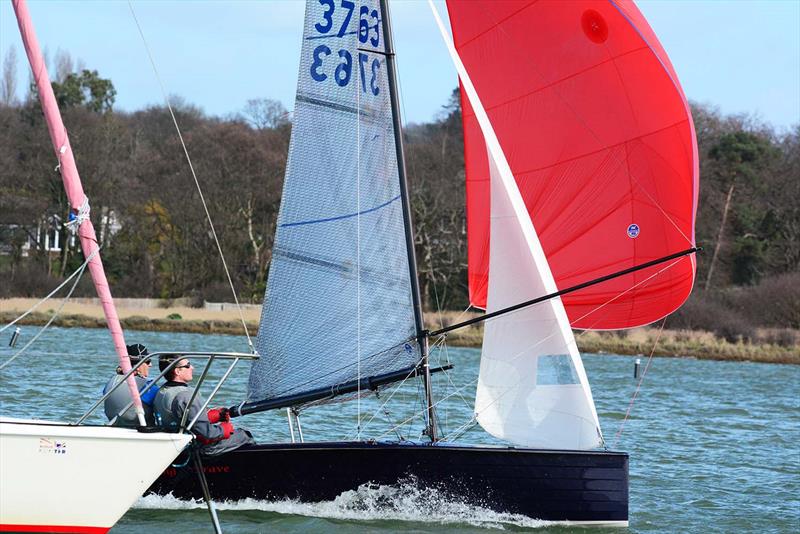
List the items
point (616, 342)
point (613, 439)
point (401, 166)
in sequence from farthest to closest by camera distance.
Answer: point (616, 342) < point (613, 439) < point (401, 166)

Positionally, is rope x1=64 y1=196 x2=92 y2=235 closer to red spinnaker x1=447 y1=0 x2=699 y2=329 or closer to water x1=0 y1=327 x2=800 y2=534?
water x1=0 y1=327 x2=800 y2=534

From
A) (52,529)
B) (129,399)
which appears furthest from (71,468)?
(129,399)

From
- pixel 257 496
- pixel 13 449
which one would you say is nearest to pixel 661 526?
pixel 257 496

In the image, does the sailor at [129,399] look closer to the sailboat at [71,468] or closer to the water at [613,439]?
the water at [613,439]

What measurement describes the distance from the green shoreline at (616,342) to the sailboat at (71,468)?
23854mm

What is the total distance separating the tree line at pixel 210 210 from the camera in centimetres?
3850

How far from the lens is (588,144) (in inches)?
391

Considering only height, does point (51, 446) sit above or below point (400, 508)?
above

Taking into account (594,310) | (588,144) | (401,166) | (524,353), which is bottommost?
(524,353)

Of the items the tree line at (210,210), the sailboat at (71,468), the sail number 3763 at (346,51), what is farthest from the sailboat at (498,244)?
the tree line at (210,210)

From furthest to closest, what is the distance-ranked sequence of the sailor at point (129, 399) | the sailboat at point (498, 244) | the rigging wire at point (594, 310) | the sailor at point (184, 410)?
the rigging wire at point (594, 310) → the sailboat at point (498, 244) → the sailor at point (129, 399) → the sailor at point (184, 410)

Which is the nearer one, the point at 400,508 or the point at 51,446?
the point at 51,446

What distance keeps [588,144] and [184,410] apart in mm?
4027

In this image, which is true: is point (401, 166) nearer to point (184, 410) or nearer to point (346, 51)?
point (346, 51)
